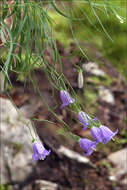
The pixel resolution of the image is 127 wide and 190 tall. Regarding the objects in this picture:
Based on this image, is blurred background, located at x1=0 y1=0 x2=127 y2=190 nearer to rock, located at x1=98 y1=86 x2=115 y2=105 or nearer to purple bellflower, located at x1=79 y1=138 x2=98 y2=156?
rock, located at x1=98 y1=86 x2=115 y2=105

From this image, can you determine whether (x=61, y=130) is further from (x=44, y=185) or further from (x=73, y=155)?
(x=44, y=185)

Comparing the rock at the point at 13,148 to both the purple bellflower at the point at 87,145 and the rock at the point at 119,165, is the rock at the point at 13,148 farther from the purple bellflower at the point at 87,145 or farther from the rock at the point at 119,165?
the purple bellflower at the point at 87,145

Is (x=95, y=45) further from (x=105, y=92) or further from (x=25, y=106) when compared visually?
(x=25, y=106)

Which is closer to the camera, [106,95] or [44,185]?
[44,185]

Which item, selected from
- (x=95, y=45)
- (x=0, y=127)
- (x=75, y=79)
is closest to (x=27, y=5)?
(x=0, y=127)

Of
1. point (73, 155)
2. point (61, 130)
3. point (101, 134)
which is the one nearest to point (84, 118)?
point (101, 134)

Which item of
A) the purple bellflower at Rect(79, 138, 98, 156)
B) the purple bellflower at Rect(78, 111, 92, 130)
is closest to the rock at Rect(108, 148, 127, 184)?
the purple bellflower at Rect(79, 138, 98, 156)

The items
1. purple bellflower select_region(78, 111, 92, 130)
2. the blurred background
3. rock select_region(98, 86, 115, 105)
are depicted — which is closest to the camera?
purple bellflower select_region(78, 111, 92, 130)
